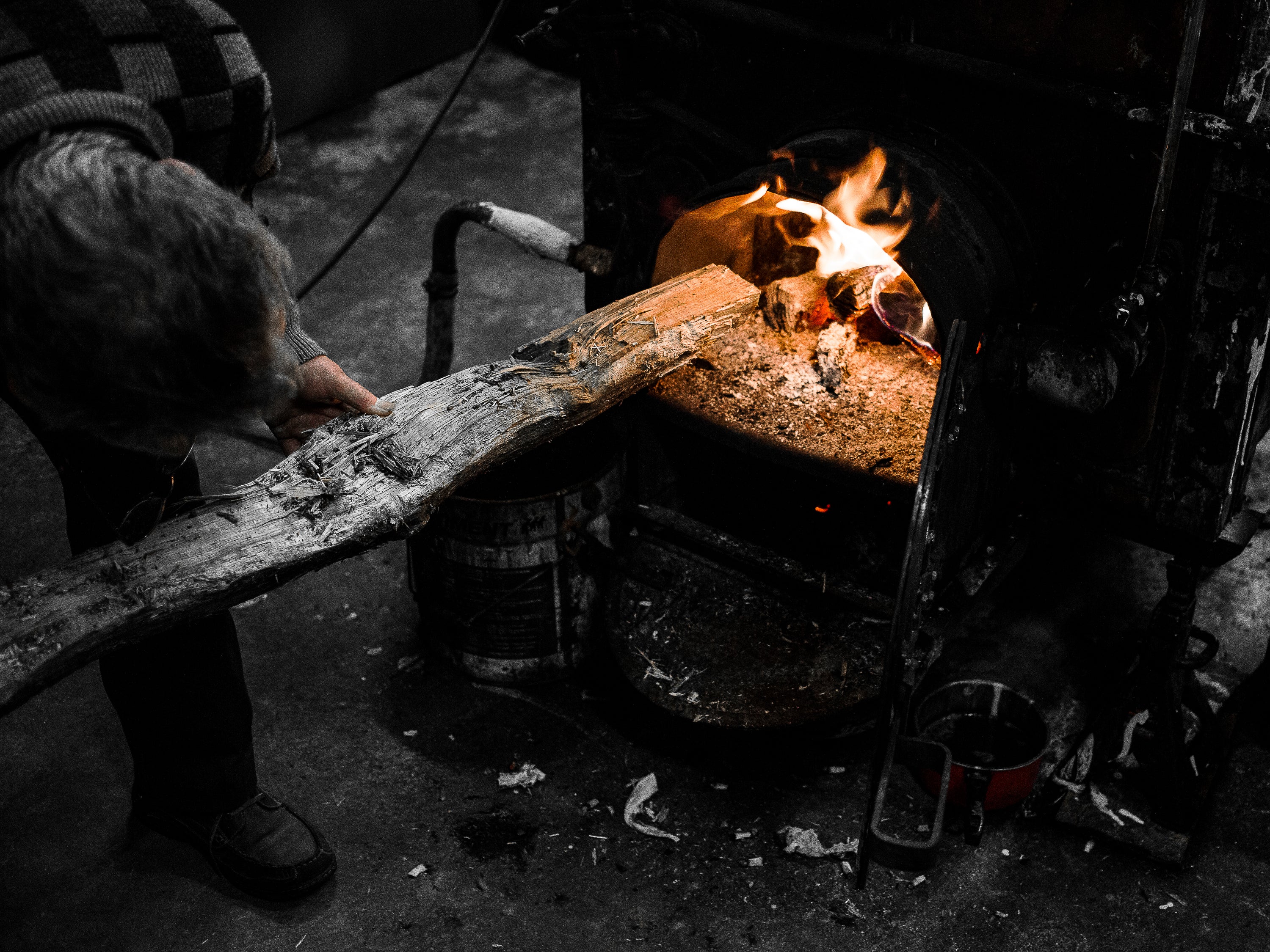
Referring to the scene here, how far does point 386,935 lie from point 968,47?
2302mm

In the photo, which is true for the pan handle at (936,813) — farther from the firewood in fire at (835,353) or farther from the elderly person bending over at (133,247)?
the elderly person bending over at (133,247)

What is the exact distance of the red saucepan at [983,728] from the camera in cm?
279

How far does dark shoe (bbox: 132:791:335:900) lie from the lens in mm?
2607

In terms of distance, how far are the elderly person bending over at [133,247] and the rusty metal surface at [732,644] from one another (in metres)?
1.28

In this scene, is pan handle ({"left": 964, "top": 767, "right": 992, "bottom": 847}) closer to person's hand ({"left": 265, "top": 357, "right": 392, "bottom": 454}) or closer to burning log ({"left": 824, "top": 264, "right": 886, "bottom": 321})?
burning log ({"left": 824, "top": 264, "right": 886, "bottom": 321})

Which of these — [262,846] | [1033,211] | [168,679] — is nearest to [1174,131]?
[1033,211]

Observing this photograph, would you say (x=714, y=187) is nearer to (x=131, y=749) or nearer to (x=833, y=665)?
(x=833, y=665)

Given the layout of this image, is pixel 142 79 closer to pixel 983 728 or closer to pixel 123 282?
pixel 123 282

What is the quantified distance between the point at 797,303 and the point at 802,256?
0.46ft

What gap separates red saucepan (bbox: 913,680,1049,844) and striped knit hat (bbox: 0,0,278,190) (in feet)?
6.48

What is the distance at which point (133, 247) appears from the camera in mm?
1519

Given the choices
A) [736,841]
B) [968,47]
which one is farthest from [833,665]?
[968,47]

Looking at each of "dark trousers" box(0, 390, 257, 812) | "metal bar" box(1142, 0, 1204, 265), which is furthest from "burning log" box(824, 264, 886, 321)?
"dark trousers" box(0, 390, 257, 812)

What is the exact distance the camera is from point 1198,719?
9.68 feet
